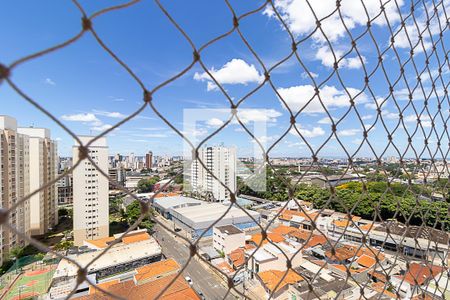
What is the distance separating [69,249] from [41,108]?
24.1 feet

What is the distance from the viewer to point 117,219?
344 inches

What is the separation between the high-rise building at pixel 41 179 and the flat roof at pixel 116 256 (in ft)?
8.10

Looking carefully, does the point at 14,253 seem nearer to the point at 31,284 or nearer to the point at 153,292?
the point at 31,284

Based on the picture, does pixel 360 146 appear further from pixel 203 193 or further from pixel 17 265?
pixel 203 193

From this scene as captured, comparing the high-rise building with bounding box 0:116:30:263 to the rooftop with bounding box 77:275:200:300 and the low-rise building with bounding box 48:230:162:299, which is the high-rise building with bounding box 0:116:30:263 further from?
the rooftop with bounding box 77:275:200:300

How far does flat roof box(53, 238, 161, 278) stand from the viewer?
471cm

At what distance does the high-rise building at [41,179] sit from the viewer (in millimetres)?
6875

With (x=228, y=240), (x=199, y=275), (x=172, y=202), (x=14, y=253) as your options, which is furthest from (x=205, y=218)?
(x=14, y=253)

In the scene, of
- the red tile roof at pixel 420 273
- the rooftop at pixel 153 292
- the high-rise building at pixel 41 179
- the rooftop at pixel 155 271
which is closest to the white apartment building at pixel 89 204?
the high-rise building at pixel 41 179

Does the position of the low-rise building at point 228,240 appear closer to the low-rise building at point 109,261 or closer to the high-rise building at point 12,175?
the low-rise building at point 109,261

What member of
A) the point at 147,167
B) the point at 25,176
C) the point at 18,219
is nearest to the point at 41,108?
the point at 18,219

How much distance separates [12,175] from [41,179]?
171cm

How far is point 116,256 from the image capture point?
16.8 feet

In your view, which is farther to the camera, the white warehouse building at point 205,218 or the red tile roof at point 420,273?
the white warehouse building at point 205,218
